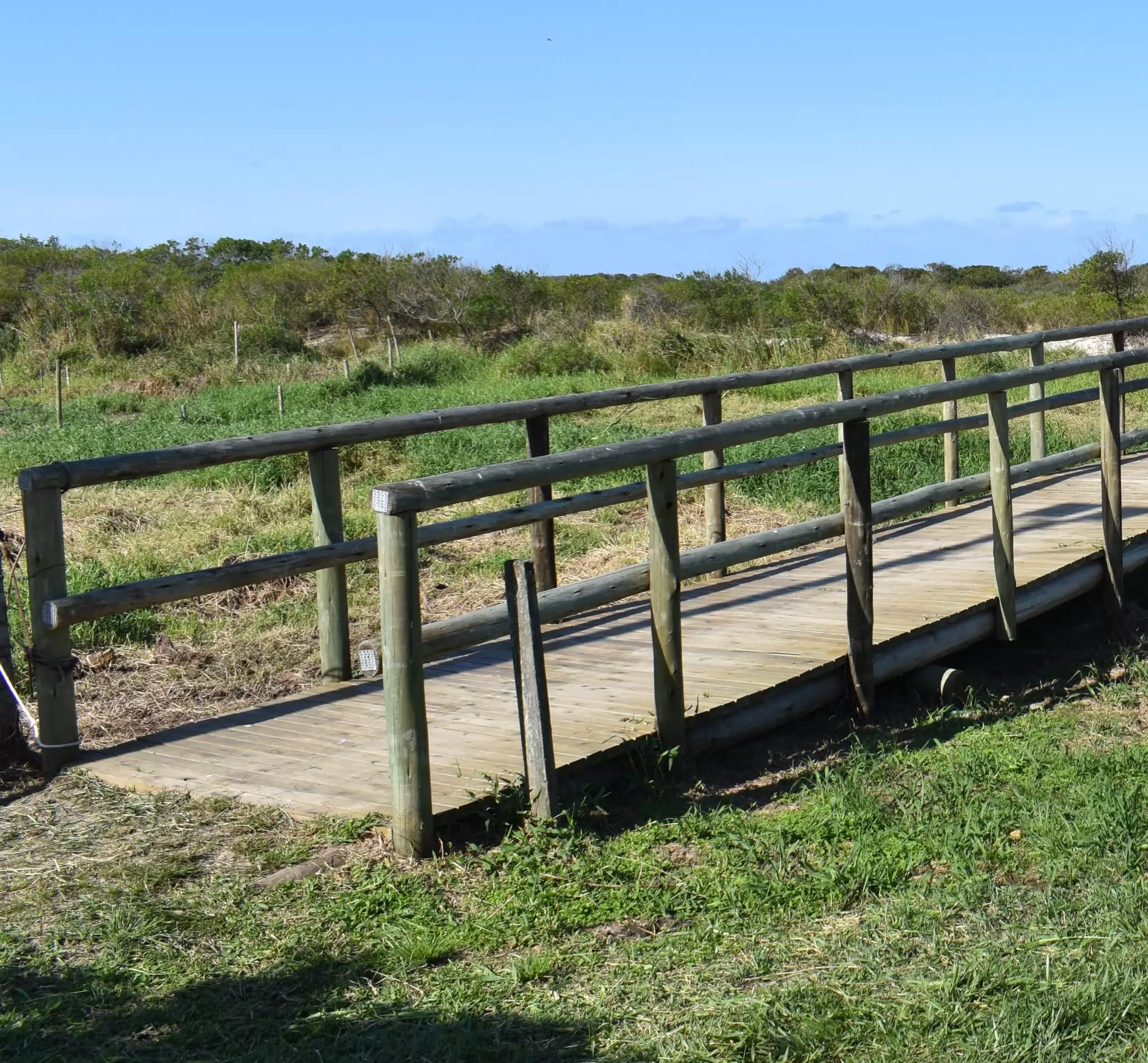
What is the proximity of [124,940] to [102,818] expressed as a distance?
859mm

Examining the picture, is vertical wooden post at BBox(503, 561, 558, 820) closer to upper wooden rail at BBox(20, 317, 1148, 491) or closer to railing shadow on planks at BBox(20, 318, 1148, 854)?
railing shadow on planks at BBox(20, 318, 1148, 854)

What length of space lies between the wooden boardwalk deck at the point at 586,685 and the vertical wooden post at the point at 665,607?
12cm

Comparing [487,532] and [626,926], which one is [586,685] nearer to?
[487,532]

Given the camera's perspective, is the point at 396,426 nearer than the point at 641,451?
No

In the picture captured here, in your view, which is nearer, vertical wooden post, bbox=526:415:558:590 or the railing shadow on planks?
the railing shadow on planks

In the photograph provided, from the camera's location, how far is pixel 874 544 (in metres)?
8.18

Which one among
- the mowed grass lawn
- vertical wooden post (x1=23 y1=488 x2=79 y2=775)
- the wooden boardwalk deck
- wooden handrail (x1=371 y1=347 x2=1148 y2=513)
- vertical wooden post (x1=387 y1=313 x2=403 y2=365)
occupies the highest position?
vertical wooden post (x1=387 y1=313 x2=403 y2=365)

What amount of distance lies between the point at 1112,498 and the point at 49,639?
506 cm

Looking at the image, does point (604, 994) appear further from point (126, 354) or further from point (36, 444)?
point (126, 354)

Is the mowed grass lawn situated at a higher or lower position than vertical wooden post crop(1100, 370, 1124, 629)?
lower

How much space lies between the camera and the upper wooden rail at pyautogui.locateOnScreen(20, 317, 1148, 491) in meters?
4.72

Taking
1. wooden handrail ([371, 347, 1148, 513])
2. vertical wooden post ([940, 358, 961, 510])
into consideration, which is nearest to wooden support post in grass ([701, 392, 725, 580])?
wooden handrail ([371, 347, 1148, 513])

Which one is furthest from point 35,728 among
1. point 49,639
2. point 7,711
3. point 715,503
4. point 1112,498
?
point 1112,498

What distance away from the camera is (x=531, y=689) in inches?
169
